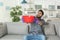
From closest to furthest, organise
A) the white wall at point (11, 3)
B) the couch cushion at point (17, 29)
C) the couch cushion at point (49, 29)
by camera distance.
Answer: the couch cushion at point (49, 29), the couch cushion at point (17, 29), the white wall at point (11, 3)

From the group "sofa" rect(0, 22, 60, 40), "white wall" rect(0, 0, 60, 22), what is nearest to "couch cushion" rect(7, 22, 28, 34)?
"sofa" rect(0, 22, 60, 40)

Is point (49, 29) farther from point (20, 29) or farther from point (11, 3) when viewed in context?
point (11, 3)

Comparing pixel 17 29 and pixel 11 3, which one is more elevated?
pixel 11 3

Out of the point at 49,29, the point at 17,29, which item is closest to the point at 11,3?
the point at 17,29

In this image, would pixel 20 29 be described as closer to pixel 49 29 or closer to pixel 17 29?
pixel 17 29

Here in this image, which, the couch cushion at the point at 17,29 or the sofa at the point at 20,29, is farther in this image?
the couch cushion at the point at 17,29

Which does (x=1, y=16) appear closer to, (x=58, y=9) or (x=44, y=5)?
(x=44, y=5)

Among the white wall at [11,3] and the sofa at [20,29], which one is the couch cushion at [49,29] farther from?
the white wall at [11,3]

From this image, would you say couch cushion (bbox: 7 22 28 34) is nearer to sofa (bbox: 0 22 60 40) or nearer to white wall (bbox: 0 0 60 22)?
sofa (bbox: 0 22 60 40)

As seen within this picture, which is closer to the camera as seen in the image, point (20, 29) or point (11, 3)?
point (20, 29)

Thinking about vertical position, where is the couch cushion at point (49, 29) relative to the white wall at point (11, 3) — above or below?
below

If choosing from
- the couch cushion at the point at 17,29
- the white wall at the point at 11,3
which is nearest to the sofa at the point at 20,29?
the couch cushion at the point at 17,29

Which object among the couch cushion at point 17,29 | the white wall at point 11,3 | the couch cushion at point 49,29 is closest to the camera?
the couch cushion at point 49,29

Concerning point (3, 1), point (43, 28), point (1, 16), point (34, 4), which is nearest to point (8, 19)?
point (1, 16)
